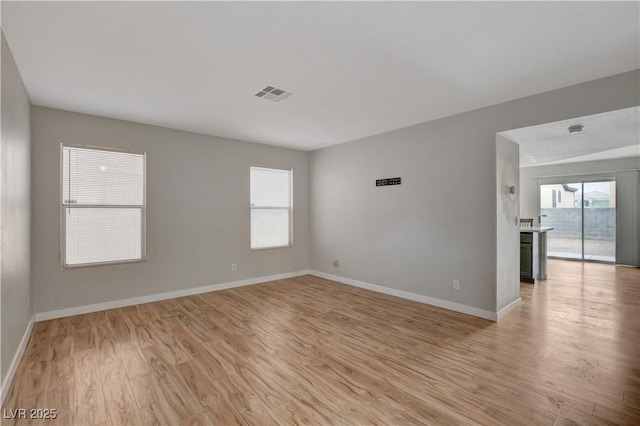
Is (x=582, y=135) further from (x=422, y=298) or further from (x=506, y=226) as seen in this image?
(x=422, y=298)

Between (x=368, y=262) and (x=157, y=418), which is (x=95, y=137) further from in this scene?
(x=368, y=262)

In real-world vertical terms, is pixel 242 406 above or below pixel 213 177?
below

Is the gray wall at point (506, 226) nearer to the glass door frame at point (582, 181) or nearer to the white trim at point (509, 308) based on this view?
the white trim at point (509, 308)

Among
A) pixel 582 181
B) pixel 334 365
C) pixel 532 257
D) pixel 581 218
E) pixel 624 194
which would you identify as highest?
pixel 582 181

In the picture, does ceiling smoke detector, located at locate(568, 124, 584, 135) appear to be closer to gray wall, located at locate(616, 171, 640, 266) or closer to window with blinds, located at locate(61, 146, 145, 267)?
gray wall, located at locate(616, 171, 640, 266)

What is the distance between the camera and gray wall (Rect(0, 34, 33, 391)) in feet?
7.24

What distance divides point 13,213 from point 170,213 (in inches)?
84.5

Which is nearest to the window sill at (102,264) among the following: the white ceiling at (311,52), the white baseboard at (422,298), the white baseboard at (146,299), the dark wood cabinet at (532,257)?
the white baseboard at (146,299)

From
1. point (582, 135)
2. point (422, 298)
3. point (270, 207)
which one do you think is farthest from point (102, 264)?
point (582, 135)

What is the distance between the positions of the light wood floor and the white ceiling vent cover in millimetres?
2701

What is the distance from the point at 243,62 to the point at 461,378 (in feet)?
10.7

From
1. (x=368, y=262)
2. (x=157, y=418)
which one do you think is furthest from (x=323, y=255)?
(x=157, y=418)

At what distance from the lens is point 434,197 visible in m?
4.34

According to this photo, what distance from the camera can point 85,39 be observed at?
2.27m
